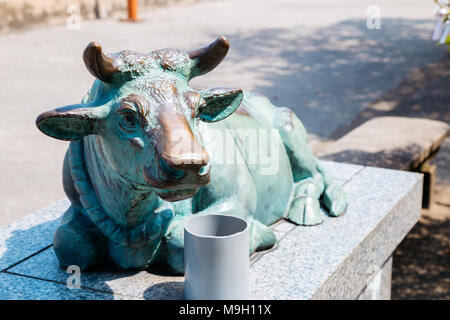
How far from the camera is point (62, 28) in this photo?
15.1 m

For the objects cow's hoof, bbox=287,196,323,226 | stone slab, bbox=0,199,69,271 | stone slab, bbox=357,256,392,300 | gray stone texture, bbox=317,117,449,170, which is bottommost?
stone slab, bbox=357,256,392,300

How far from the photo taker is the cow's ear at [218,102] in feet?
8.78

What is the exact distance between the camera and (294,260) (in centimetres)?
332

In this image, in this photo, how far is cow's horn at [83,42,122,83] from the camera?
7.73ft

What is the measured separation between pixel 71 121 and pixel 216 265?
2.80ft

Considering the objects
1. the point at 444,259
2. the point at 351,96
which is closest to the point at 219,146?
the point at 444,259

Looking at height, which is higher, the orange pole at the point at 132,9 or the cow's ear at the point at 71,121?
the cow's ear at the point at 71,121

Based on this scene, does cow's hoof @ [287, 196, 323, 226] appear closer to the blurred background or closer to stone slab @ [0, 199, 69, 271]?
stone slab @ [0, 199, 69, 271]

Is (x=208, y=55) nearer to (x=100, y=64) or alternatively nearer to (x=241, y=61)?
(x=100, y=64)

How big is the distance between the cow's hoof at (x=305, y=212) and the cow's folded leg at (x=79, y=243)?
126 cm

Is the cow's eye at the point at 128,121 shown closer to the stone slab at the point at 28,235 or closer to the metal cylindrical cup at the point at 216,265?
the metal cylindrical cup at the point at 216,265

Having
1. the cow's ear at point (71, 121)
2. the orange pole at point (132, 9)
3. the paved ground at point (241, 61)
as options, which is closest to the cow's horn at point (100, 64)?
the cow's ear at point (71, 121)

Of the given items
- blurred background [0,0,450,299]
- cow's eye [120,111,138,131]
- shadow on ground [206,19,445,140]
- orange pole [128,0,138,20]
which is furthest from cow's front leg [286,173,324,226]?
orange pole [128,0,138,20]

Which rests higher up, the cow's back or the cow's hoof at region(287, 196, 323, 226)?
the cow's back
